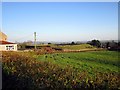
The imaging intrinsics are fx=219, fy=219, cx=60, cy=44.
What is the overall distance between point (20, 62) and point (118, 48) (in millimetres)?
19891

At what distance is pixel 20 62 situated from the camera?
399 inches

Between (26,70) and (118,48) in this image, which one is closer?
(26,70)

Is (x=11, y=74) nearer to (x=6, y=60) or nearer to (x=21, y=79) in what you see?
(x=21, y=79)

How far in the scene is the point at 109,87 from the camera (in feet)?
22.1

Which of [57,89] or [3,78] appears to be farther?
[3,78]

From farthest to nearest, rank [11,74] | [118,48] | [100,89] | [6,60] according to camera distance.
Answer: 1. [118,48]
2. [6,60]
3. [11,74]
4. [100,89]

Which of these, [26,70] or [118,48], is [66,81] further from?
[118,48]

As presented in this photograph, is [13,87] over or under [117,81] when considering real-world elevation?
under

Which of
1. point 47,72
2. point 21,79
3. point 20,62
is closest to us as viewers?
point 47,72

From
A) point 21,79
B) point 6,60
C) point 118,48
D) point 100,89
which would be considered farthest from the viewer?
point 118,48

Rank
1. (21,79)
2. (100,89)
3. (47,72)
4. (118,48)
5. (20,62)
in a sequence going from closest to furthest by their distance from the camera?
(100,89)
(47,72)
(21,79)
(20,62)
(118,48)

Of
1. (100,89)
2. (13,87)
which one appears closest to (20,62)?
(13,87)

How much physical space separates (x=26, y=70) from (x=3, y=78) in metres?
1.33

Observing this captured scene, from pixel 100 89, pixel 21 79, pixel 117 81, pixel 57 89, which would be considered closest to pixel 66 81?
pixel 57 89
